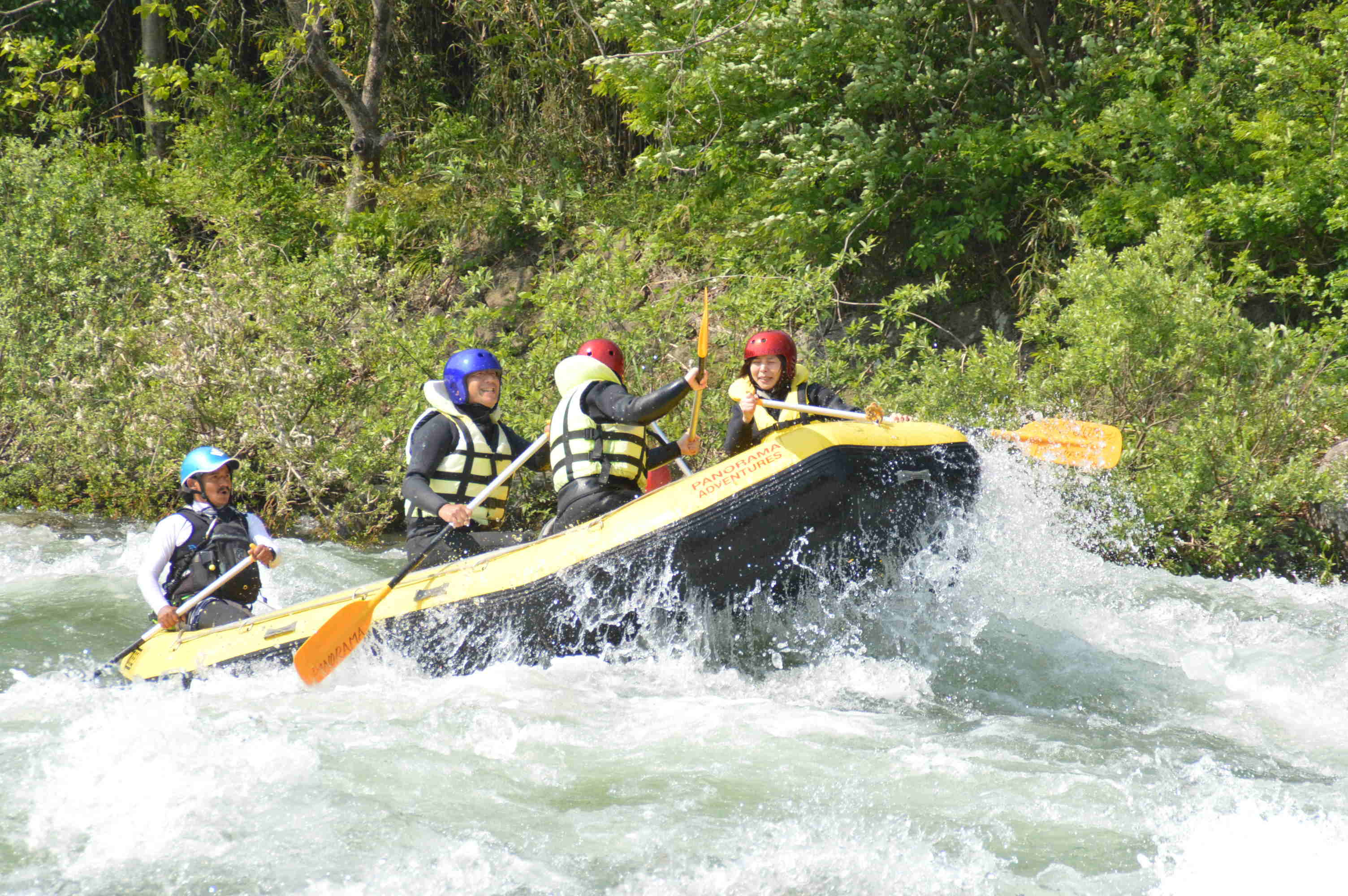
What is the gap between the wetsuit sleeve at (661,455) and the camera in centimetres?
545

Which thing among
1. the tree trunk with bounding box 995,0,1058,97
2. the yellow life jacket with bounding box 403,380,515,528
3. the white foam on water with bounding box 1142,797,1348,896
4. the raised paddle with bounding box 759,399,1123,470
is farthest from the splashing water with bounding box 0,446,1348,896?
the tree trunk with bounding box 995,0,1058,97

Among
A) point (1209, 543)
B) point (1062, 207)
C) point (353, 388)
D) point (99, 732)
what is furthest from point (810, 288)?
point (99, 732)

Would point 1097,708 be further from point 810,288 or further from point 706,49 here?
point 706,49

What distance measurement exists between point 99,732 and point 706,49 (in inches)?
286

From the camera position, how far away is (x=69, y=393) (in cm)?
943

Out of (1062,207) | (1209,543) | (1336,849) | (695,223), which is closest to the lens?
(1336,849)

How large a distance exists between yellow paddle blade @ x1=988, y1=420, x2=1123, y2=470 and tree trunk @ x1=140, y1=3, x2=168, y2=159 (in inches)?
457

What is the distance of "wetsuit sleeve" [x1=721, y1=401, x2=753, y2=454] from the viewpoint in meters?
5.37

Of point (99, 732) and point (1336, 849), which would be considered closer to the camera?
point (1336, 849)

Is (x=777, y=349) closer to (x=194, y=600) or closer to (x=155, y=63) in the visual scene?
(x=194, y=600)

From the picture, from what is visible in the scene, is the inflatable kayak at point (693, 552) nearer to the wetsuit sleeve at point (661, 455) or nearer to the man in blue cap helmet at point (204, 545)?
→ the man in blue cap helmet at point (204, 545)

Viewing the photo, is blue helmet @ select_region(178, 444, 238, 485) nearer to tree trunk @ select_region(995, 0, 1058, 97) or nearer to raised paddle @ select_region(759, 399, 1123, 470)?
raised paddle @ select_region(759, 399, 1123, 470)

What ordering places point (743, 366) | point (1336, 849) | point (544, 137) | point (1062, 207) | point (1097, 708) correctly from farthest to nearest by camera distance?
point (544, 137) → point (1062, 207) → point (743, 366) → point (1097, 708) → point (1336, 849)

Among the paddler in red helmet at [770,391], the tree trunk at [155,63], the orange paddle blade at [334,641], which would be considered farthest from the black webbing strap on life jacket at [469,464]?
the tree trunk at [155,63]
